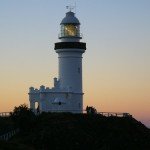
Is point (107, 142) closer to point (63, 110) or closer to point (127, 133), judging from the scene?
point (127, 133)

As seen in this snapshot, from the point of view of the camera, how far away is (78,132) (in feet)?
196

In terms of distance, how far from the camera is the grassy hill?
185 feet

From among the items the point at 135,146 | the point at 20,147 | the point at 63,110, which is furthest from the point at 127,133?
the point at 20,147

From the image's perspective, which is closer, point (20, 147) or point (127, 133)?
point (20, 147)

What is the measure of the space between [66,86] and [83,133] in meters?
14.3

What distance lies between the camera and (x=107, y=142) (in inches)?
2347

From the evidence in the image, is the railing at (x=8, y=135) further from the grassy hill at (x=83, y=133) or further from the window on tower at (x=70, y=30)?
the window on tower at (x=70, y=30)

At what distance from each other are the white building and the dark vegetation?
21.2 feet

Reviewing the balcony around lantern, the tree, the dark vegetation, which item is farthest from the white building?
the tree

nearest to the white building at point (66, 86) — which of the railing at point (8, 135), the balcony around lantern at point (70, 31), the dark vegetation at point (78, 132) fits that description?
the balcony around lantern at point (70, 31)

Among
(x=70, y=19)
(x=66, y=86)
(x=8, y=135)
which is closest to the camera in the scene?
(x=8, y=135)

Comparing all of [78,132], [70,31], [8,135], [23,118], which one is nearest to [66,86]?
[70,31]

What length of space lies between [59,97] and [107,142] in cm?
1450

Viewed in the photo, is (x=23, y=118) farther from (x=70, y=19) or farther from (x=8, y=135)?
(x=70, y=19)
